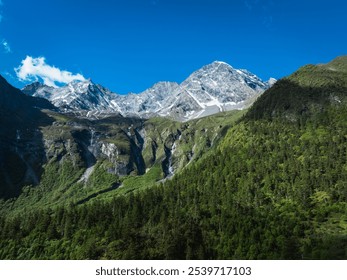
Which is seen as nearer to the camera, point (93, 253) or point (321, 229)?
point (93, 253)

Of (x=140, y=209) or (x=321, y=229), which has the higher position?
(x=140, y=209)

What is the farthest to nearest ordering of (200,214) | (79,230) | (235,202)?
(235,202) → (200,214) → (79,230)

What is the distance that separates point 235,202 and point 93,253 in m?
87.2

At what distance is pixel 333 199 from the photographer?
581 ft

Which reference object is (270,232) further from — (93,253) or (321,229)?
(93,253)

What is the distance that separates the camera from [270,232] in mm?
148000

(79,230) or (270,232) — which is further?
(79,230)

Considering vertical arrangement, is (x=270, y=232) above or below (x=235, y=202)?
below

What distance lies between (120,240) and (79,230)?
32.8 m

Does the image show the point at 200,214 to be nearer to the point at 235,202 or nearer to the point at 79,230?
the point at 235,202
